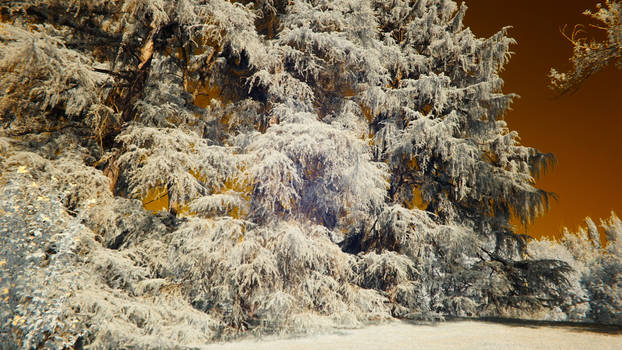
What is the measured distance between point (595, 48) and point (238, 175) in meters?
8.17

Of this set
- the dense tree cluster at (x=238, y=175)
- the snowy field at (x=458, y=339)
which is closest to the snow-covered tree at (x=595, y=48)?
the dense tree cluster at (x=238, y=175)

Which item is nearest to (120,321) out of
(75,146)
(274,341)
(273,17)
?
(274,341)

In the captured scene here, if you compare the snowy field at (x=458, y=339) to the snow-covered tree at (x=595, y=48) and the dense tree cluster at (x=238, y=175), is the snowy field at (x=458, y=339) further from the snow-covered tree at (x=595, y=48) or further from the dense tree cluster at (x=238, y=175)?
the snow-covered tree at (x=595, y=48)

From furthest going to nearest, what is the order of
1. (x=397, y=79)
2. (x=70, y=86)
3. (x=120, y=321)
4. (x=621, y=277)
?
(x=621, y=277)
(x=397, y=79)
(x=70, y=86)
(x=120, y=321)

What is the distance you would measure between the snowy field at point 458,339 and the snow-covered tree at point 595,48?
199 inches

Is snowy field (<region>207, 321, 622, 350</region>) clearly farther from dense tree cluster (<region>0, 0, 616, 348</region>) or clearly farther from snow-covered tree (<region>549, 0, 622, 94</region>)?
snow-covered tree (<region>549, 0, 622, 94</region>)

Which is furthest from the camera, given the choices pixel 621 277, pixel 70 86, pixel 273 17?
pixel 621 277

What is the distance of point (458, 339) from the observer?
7324 millimetres

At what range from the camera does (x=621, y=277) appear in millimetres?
28391

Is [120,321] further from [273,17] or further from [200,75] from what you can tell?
[273,17]

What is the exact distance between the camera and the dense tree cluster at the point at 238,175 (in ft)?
20.0

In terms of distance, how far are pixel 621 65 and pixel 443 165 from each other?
5.80m

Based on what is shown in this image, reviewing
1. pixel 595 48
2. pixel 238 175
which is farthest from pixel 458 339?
pixel 595 48

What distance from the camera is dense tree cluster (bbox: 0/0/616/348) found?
6.09m
